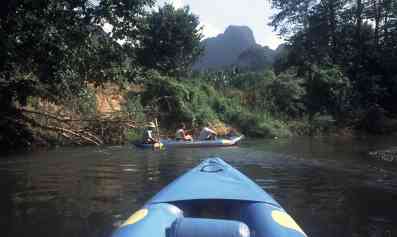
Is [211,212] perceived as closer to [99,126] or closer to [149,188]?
[149,188]

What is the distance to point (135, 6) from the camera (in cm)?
1255

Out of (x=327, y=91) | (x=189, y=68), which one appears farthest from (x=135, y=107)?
(x=327, y=91)

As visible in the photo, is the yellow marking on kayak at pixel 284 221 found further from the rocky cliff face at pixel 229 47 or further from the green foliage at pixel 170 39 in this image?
the rocky cliff face at pixel 229 47

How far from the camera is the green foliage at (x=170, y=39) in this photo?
24.0 meters

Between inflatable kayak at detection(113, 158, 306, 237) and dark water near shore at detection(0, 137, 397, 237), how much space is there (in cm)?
115

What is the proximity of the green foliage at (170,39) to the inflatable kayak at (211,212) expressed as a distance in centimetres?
1888

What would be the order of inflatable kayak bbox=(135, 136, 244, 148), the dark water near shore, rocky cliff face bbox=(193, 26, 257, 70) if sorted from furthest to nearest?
rocky cliff face bbox=(193, 26, 257, 70), inflatable kayak bbox=(135, 136, 244, 148), the dark water near shore

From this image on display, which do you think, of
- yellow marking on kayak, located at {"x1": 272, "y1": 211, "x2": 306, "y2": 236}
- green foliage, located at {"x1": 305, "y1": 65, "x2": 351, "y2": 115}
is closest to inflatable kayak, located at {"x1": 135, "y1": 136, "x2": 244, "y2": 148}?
yellow marking on kayak, located at {"x1": 272, "y1": 211, "x2": 306, "y2": 236}

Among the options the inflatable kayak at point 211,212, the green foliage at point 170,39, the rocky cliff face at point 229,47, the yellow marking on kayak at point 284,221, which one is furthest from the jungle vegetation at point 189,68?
the rocky cliff face at point 229,47

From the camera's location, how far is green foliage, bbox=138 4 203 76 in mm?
24031

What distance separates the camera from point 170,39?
24.1 metres

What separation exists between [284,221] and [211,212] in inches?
47.8

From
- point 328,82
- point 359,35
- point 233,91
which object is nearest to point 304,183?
point 233,91

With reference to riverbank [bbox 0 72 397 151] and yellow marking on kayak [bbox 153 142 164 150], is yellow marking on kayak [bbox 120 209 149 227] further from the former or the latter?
yellow marking on kayak [bbox 153 142 164 150]
